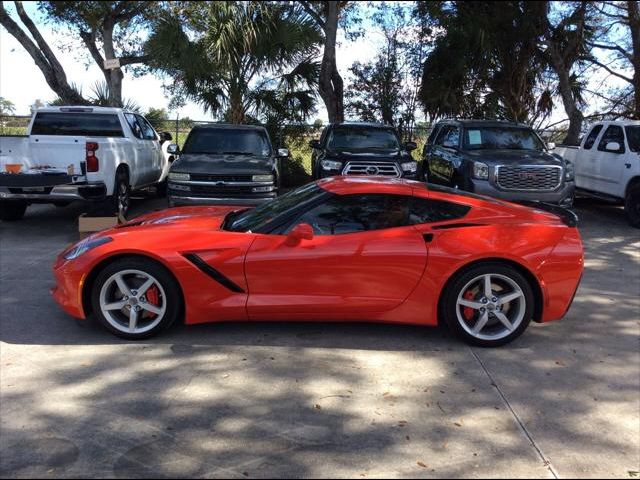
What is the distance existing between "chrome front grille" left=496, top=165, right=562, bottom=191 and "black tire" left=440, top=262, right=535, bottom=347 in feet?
17.8

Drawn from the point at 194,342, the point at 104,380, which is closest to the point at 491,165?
the point at 194,342

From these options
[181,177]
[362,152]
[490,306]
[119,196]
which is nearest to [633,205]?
[362,152]

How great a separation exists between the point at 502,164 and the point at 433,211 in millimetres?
5431

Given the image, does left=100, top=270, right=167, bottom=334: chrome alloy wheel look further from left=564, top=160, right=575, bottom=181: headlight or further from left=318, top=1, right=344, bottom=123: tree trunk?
left=318, top=1, right=344, bottom=123: tree trunk

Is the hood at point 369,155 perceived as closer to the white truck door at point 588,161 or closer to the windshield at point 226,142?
the windshield at point 226,142

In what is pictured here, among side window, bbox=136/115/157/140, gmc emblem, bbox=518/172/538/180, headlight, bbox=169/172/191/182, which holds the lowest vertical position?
gmc emblem, bbox=518/172/538/180

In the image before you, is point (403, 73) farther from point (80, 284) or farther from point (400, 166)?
point (80, 284)

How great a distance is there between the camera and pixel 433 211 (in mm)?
4758

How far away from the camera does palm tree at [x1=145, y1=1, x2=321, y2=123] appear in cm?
1342

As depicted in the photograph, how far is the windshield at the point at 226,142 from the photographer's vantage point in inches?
410

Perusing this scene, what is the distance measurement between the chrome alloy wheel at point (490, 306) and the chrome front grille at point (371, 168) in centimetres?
611

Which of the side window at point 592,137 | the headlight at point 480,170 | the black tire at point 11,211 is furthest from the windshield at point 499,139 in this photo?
the black tire at point 11,211

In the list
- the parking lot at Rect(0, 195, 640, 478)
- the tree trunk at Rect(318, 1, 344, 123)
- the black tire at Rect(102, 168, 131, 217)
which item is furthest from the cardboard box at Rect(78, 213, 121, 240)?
the tree trunk at Rect(318, 1, 344, 123)

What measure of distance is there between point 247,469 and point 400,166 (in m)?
8.40
